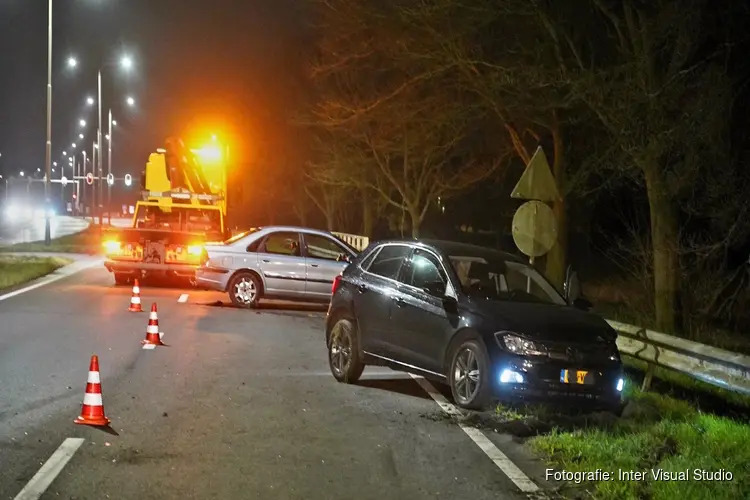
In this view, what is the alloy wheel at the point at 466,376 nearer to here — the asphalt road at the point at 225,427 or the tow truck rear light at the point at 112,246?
the asphalt road at the point at 225,427

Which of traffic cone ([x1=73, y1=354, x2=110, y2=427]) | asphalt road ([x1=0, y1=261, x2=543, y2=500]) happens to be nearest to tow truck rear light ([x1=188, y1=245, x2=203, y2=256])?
asphalt road ([x1=0, y1=261, x2=543, y2=500])

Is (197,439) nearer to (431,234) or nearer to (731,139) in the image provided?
(731,139)

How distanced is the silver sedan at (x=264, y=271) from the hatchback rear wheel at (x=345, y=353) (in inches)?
276

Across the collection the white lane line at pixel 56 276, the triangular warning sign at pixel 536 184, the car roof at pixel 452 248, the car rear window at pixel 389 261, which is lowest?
the white lane line at pixel 56 276

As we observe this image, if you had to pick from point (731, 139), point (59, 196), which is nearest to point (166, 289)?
point (731, 139)

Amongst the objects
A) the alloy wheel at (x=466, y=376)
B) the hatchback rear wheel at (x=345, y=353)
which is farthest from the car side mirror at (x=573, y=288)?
the hatchback rear wheel at (x=345, y=353)

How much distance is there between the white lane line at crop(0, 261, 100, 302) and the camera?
65.3ft

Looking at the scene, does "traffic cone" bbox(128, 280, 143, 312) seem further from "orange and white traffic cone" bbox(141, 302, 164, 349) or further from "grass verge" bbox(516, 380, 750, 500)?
"grass verge" bbox(516, 380, 750, 500)

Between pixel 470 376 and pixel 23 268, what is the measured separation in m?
19.3

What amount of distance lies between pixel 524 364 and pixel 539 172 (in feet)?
16.7

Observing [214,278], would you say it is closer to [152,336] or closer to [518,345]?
[152,336]

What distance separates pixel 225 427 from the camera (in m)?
8.26

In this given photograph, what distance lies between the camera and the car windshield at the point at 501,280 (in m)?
9.72

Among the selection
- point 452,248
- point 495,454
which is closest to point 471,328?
point 452,248
